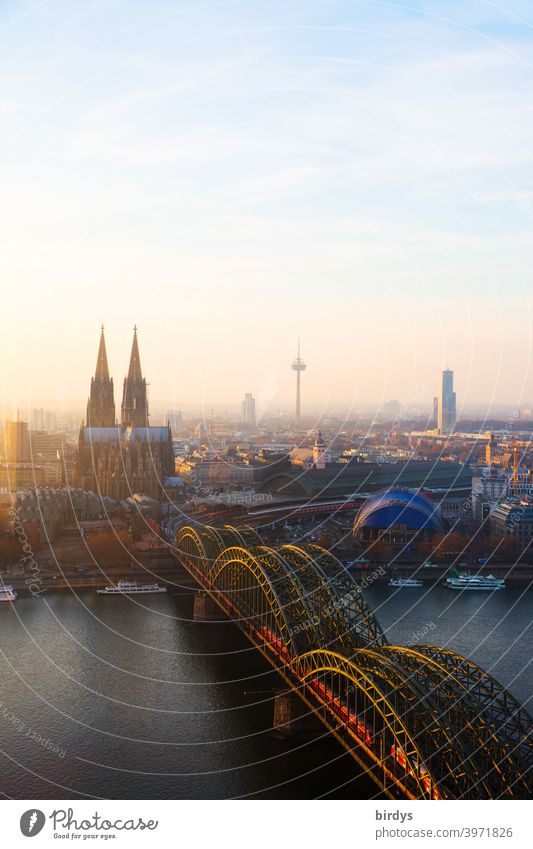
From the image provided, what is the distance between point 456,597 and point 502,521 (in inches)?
174

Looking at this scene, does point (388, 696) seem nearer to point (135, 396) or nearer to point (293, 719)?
point (293, 719)

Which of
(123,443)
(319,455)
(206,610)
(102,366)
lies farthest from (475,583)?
(319,455)

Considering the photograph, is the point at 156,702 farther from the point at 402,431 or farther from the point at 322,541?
the point at 402,431

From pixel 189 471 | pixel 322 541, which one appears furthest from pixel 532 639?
pixel 189 471

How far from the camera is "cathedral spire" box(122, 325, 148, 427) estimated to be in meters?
19.9

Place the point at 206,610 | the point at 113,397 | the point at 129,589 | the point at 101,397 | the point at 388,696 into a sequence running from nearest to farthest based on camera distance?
the point at 388,696 < the point at 206,610 < the point at 129,589 < the point at 101,397 < the point at 113,397

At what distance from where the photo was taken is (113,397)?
66.0 ft

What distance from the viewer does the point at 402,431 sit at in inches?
1555

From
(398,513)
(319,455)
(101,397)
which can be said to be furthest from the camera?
(319,455)

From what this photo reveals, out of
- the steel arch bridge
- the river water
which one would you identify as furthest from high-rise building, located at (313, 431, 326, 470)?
the steel arch bridge

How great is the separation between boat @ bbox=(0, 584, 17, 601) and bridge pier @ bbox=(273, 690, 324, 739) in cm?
508

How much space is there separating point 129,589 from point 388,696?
7109 mm

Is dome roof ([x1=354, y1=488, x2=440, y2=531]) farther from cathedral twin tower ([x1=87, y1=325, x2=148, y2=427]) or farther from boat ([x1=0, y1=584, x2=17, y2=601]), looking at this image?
boat ([x1=0, y1=584, x2=17, y2=601])

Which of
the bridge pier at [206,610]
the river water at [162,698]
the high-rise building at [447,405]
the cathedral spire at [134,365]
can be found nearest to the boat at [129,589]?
the river water at [162,698]
